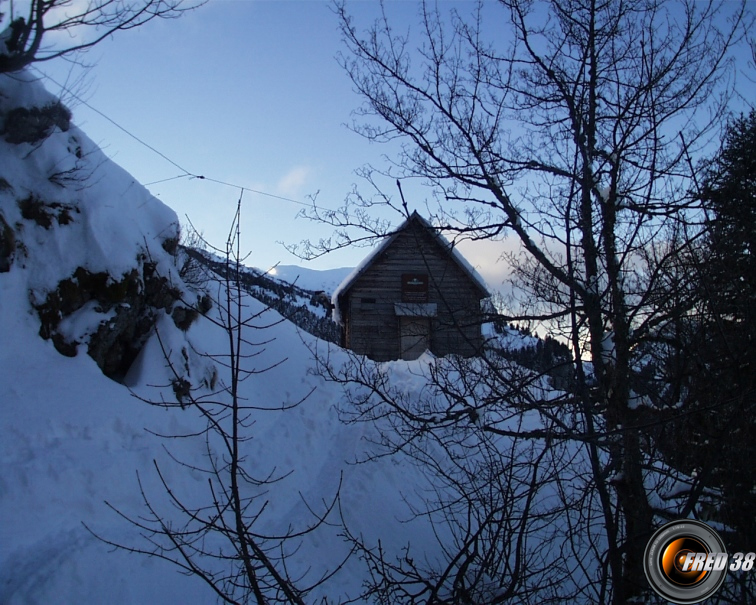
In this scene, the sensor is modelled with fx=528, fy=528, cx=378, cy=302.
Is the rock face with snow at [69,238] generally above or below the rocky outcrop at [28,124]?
below

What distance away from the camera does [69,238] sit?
8.22 metres

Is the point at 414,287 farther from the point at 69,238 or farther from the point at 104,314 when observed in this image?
the point at 69,238

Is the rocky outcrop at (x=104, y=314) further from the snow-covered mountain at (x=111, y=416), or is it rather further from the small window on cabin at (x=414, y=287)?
the small window on cabin at (x=414, y=287)

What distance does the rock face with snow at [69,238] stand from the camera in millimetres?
7629

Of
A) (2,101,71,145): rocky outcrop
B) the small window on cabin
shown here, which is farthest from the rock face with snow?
the small window on cabin

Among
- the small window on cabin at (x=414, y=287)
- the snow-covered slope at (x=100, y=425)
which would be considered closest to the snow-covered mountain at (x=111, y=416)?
the snow-covered slope at (x=100, y=425)

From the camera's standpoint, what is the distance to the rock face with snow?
763cm

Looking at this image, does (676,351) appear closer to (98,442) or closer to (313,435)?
(98,442)

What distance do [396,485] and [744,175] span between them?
6.61 meters

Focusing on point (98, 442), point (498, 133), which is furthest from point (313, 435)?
point (498, 133)

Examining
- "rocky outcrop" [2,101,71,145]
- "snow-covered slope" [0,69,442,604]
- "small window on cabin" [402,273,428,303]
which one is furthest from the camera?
"small window on cabin" [402,273,428,303]

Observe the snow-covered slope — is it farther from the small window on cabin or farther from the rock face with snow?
the small window on cabin

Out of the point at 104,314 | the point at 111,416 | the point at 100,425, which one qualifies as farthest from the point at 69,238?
the point at 100,425

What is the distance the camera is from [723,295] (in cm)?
377
